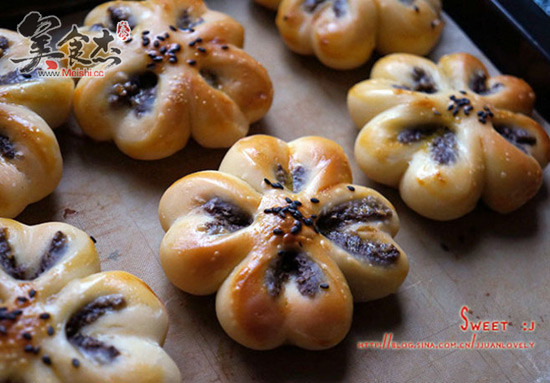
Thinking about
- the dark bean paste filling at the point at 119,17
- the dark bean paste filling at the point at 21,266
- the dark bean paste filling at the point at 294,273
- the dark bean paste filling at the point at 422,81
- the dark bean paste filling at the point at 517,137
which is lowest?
the dark bean paste filling at the point at 21,266

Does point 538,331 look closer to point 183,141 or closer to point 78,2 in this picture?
point 183,141

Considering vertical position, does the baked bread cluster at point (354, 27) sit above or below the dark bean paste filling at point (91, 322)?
above

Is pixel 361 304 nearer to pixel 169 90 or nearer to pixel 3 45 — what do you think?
pixel 169 90

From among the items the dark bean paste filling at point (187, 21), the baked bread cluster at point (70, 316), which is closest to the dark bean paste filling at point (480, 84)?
the dark bean paste filling at point (187, 21)

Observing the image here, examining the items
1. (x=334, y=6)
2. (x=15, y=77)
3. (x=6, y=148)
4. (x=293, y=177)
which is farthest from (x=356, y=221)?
(x=15, y=77)

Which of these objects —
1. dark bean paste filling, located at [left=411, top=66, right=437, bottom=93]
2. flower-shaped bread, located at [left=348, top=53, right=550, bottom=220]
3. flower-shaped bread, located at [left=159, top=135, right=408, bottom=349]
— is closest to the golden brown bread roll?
flower-shaped bread, located at [left=159, top=135, right=408, bottom=349]

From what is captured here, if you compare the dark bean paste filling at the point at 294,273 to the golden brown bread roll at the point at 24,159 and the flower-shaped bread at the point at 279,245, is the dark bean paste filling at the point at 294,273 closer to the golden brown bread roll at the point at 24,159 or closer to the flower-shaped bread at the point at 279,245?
the flower-shaped bread at the point at 279,245
